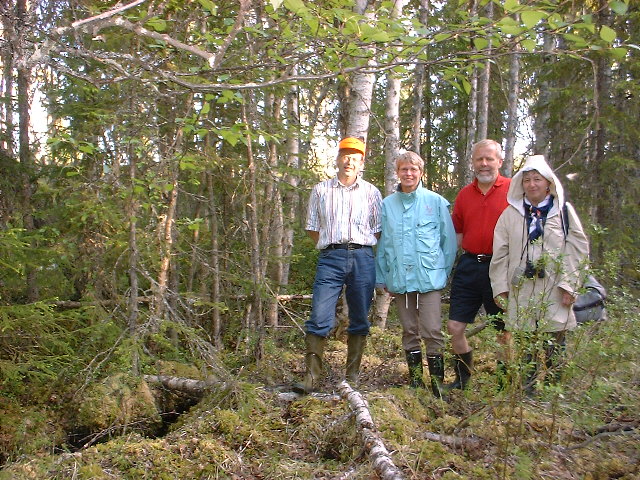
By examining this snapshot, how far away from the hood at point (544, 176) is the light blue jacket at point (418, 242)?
70 centimetres

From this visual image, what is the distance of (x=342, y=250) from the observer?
15.8 feet

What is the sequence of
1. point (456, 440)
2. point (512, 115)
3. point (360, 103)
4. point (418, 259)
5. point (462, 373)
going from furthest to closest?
point (512, 115) < point (360, 103) < point (462, 373) < point (418, 259) < point (456, 440)

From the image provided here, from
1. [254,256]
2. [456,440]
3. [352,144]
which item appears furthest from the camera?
[254,256]

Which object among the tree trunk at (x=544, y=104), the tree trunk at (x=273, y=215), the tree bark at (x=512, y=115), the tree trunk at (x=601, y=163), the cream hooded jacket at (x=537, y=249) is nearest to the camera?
the cream hooded jacket at (x=537, y=249)

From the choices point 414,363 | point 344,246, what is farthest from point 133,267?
point 414,363

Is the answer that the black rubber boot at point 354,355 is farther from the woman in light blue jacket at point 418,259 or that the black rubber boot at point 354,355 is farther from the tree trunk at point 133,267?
the tree trunk at point 133,267

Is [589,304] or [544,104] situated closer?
[589,304]

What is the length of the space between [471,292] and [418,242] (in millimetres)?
640

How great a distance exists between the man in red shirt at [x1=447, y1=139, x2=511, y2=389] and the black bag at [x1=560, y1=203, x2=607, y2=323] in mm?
597

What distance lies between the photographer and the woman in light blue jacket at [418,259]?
4.77 meters

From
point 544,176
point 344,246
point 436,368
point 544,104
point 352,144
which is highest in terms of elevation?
point 544,104

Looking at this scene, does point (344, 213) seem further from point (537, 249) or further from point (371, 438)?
point (371, 438)

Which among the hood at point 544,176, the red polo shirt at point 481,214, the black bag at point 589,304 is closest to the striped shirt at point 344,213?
the red polo shirt at point 481,214

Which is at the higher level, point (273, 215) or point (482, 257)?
point (273, 215)
